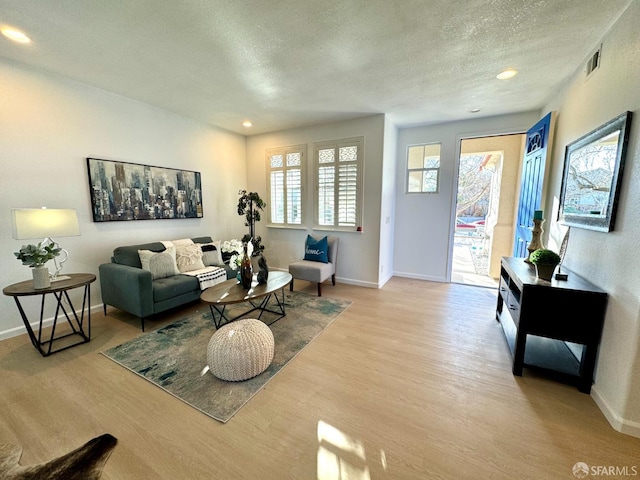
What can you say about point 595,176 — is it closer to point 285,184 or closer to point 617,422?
point 617,422

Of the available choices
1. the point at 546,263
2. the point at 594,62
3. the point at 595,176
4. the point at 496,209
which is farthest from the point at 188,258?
the point at 496,209

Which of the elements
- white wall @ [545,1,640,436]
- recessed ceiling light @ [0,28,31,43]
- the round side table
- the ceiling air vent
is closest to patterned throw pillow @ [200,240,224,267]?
the round side table

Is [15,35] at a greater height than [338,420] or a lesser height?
greater

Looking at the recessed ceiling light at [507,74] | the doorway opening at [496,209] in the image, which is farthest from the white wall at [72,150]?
the doorway opening at [496,209]

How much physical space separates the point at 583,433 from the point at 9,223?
5.08 meters

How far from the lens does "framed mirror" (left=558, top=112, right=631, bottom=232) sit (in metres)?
1.70

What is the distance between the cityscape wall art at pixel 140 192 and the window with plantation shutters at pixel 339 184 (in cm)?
210

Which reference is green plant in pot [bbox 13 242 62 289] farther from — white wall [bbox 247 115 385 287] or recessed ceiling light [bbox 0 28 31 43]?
white wall [bbox 247 115 385 287]

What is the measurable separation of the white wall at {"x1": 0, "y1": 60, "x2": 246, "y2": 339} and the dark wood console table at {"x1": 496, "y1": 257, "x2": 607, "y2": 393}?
447 cm

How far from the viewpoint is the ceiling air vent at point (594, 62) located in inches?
82.3

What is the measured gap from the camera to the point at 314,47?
2184 millimetres

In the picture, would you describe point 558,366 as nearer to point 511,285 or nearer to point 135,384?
point 511,285

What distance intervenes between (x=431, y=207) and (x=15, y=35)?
208 inches

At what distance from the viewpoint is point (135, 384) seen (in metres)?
1.96
